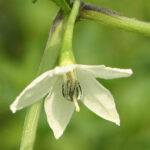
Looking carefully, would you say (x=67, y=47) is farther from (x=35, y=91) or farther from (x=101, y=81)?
(x=101, y=81)

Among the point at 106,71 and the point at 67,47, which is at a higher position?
the point at 67,47

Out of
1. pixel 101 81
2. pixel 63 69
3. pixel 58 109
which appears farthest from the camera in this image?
pixel 101 81

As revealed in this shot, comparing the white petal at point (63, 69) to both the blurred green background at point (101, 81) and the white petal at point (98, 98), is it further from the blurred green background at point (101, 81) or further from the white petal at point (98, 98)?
the blurred green background at point (101, 81)

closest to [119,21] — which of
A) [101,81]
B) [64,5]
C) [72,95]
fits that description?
[64,5]

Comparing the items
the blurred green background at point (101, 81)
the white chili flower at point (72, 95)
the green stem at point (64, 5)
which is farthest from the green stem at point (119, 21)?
the blurred green background at point (101, 81)

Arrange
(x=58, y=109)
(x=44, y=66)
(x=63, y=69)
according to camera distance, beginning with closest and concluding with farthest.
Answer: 1. (x=63, y=69)
2. (x=44, y=66)
3. (x=58, y=109)

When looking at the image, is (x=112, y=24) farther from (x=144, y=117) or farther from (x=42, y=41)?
(x=42, y=41)
